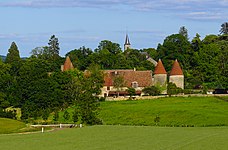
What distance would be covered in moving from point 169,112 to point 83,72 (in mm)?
36429

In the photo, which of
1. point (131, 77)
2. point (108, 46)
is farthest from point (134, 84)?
point (108, 46)

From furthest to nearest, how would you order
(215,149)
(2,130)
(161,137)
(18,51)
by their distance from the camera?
(18,51) → (2,130) → (161,137) → (215,149)

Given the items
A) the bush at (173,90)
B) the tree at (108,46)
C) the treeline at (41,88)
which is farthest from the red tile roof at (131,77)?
the tree at (108,46)

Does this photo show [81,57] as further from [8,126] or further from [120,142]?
[120,142]

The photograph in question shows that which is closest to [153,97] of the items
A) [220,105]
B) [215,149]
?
[220,105]

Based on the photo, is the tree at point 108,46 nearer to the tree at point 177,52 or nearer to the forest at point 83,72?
the forest at point 83,72

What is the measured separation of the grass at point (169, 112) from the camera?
5622 centimetres

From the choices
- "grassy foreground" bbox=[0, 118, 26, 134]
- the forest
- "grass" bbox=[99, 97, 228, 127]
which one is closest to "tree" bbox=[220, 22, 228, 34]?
the forest

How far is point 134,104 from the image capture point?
247ft

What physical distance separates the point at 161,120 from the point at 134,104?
16404 millimetres

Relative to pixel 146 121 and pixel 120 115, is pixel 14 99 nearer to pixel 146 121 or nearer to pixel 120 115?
pixel 120 115

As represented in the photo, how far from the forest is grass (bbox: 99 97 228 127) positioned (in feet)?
9.62

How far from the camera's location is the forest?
7614 cm

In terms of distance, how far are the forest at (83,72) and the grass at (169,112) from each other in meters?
2.93
